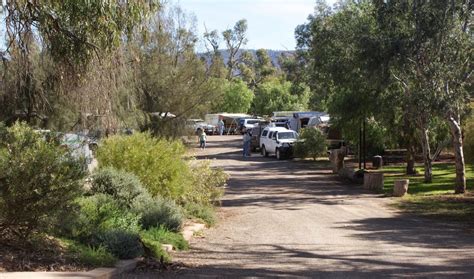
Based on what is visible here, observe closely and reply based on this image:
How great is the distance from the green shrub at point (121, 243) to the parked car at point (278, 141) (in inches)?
1289

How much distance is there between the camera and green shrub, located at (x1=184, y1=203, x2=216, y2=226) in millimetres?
15474

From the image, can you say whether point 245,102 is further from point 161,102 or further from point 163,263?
point 163,263

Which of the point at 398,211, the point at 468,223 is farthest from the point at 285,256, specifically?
the point at 398,211

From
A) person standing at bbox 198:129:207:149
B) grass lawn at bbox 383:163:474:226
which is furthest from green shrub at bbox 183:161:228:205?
person standing at bbox 198:129:207:149

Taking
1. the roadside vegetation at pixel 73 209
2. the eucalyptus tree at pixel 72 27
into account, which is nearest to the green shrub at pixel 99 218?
the roadside vegetation at pixel 73 209

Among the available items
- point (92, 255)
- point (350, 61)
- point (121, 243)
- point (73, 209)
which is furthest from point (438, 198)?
point (92, 255)

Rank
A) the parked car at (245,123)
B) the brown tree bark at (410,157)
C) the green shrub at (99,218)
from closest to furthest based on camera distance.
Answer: the green shrub at (99,218) < the brown tree bark at (410,157) < the parked car at (245,123)

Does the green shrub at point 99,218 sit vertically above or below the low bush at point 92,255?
above

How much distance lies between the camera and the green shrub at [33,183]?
27.6 feet

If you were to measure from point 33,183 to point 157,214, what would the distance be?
13.7 ft

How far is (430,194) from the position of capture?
2308 cm

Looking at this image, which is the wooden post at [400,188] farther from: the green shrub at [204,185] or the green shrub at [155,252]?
the green shrub at [155,252]

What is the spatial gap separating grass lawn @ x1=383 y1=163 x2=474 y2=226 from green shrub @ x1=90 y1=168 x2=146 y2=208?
848cm

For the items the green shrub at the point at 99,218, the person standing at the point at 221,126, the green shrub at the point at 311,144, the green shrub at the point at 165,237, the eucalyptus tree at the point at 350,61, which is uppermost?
the eucalyptus tree at the point at 350,61
